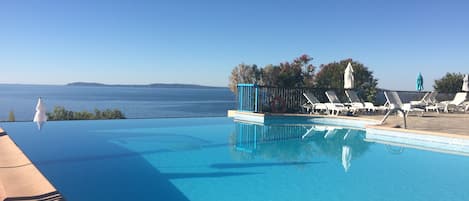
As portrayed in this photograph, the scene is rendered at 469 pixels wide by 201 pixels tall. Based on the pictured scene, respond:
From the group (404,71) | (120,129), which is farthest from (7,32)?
(404,71)

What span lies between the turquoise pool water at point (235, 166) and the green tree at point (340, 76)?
7363 millimetres

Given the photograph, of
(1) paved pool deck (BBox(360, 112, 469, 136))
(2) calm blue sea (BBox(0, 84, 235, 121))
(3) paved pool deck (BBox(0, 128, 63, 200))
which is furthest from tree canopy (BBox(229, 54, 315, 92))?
(3) paved pool deck (BBox(0, 128, 63, 200))

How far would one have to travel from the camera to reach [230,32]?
2594 centimetres

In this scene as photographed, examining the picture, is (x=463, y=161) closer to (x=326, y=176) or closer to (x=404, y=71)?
(x=326, y=176)

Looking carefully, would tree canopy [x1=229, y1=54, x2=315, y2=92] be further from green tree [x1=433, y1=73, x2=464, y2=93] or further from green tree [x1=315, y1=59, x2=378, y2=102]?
green tree [x1=433, y1=73, x2=464, y2=93]

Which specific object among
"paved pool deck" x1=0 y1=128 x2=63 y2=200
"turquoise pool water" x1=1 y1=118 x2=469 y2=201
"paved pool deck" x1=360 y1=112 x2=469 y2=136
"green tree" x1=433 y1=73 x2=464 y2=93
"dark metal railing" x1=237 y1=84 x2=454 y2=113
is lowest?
"turquoise pool water" x1=1 y1=118 x2=469 y2=201

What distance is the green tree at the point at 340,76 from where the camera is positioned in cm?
1709

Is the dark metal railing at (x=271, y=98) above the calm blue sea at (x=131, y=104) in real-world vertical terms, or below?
above

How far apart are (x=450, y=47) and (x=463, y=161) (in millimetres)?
16071

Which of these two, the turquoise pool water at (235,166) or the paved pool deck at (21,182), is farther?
the turquoise pool water at (235,166)

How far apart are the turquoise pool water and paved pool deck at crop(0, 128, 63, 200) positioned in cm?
54

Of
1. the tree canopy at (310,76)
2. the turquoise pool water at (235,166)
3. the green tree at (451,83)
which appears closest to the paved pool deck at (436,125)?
the turquoise pool water at (235,166)

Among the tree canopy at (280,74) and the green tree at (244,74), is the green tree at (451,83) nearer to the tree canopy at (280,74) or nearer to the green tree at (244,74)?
the tree canopy at (280,74)

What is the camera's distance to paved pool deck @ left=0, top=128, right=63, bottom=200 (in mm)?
2982
